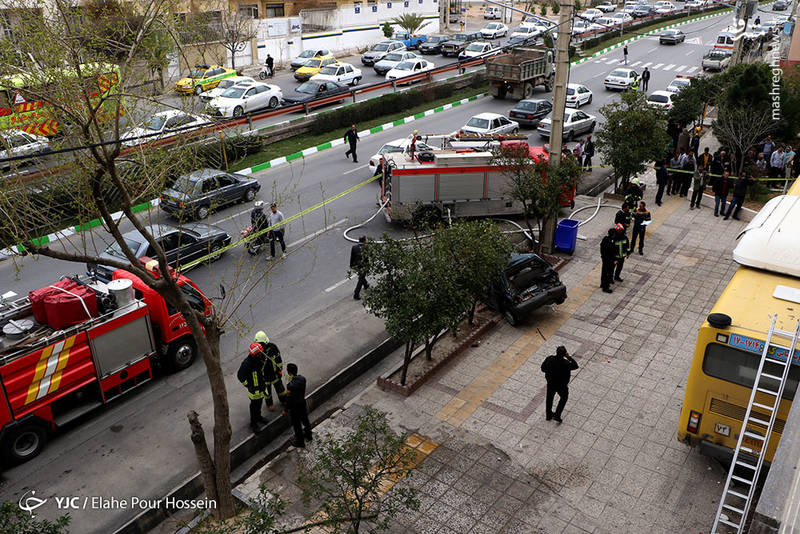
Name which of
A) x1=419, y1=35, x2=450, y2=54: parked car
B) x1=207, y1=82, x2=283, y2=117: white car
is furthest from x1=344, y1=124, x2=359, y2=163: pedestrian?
x1=419, y1=35, x2=450, y2=54: parked car

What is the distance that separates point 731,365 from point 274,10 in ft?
161

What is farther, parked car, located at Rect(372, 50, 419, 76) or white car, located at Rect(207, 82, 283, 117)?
parked car, located at Rect(372, 50, 419, 76)

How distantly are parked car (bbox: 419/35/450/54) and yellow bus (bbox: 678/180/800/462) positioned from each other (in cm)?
4254

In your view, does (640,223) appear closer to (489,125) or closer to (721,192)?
(721,192)

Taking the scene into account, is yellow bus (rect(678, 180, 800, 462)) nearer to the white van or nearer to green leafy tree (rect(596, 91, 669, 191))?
green leafy tree (rect(596, 91, 669, 191))

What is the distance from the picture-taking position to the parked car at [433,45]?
49.7m

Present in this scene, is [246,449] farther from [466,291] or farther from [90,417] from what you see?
[466,291]

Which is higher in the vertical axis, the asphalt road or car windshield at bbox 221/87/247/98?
car windshield at bbox 221/87/247/98

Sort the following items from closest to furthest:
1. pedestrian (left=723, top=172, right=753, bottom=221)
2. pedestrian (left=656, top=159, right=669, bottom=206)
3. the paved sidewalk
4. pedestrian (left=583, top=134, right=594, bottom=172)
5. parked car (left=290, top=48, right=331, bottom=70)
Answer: the paved sidewalk → pedestrian (left=723, top=172, right=753, bottom=221) → pedestrian (left=656, top=159, right=669, bottom=206) → pedestrian (left=583, top=134, right=594, bottom=172) → parked car (left=290, top=48, right=331, bottom=70)

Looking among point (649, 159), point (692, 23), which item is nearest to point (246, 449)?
point (649, 159)

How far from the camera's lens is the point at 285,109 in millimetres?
31047

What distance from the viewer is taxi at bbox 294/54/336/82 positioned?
1560 inches

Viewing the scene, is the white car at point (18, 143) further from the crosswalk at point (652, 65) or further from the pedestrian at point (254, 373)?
the crosswalk at point (652, 65)

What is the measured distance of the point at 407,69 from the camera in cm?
3934
